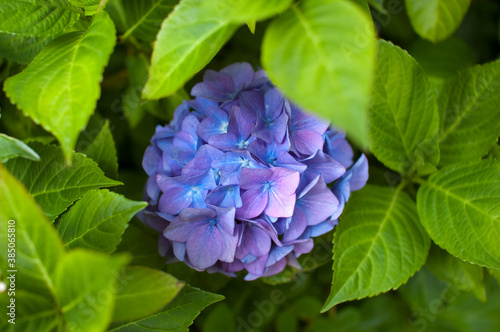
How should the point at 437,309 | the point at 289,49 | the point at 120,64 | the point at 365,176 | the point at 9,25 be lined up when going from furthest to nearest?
the point at 437,309
the point at 120,64
the point at 365,176
the point at 9,25
the point at 289,49

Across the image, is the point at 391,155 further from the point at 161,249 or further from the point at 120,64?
the point at 120,64

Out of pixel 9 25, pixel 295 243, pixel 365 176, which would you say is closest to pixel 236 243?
pixel 295 243

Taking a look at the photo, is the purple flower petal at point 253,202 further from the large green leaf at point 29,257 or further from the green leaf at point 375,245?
the large green leaf at point 29,257

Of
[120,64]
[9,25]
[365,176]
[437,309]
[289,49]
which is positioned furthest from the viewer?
[437,309]

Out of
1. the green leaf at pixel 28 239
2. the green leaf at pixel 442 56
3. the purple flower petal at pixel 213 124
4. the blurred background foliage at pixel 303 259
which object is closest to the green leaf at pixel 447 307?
the blurred background foliage at pixel 303 259

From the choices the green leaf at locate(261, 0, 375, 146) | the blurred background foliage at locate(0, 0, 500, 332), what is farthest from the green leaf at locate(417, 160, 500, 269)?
the green leaf at locate(261, 0, 375, 146)

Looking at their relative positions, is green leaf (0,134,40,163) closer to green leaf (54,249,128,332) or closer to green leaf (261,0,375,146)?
green leaf (54,249,128,332)
